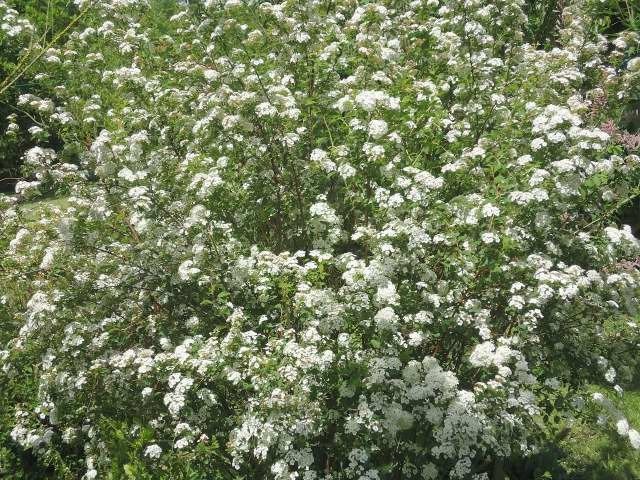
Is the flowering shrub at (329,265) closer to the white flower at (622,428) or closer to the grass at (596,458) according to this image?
the white flower at (622,428)

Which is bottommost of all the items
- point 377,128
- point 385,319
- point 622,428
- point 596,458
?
point 596,458

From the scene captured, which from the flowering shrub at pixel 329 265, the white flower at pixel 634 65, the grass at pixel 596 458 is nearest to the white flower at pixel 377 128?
the flowering shrub at pixel 329 265

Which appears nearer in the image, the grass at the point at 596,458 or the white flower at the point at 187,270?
the white flower at the point at 187,270

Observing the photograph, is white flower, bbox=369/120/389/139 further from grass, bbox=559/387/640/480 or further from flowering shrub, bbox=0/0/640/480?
grass, bbox=559/387/640/480

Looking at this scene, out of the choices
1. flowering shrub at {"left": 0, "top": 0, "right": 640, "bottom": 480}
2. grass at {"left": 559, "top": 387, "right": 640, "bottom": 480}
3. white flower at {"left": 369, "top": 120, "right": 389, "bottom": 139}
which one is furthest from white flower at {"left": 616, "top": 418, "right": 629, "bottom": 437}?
white flower at {"left": 369, "top": 120, "right": 389, "bottom": 139}

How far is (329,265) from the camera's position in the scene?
3752 mm

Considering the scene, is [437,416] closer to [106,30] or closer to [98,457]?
[98,457]

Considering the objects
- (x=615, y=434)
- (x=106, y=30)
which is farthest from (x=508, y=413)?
(x=106, y=30)

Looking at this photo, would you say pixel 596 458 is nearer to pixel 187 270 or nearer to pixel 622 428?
pixel 622 428

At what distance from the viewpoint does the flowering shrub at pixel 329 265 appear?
2938 mm

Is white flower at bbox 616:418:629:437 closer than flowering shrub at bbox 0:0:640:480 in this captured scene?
No

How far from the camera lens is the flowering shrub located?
2.94 meters

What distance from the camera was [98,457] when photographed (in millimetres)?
3545

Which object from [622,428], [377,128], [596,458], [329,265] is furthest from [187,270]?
[596,458]
